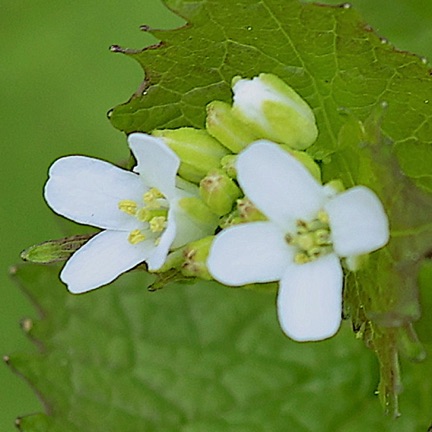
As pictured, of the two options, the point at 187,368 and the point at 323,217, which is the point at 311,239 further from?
the point at 187,368

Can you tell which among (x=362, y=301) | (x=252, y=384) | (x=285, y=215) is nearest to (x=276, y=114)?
(x=285, y=215)

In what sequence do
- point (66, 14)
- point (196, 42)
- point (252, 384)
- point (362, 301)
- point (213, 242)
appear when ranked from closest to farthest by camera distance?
point (213, 242), point (362, 301), point (196, 42), point (252, 384), point (66, 14)

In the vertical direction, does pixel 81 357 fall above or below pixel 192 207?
below

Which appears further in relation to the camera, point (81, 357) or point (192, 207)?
point (81, 357)

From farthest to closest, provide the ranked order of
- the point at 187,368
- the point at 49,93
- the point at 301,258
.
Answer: the point at 49,93 → the point at 187,368 → the point at 301,258

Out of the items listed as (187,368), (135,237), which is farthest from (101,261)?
(187,368)

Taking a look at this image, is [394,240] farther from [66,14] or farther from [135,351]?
[66,14]
